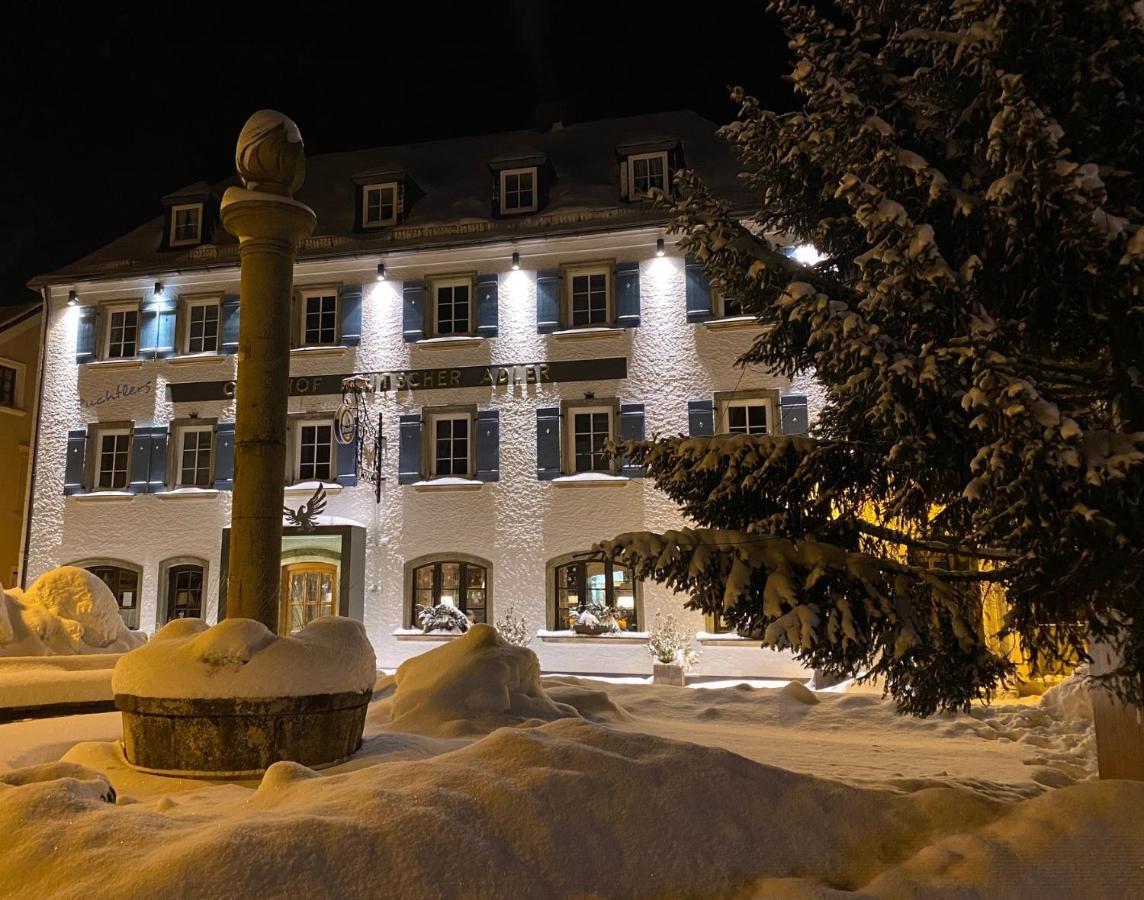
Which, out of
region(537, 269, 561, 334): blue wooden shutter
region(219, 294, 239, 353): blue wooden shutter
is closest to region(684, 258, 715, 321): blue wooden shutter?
region(537, 269, 561, 334): blue wooden shutter

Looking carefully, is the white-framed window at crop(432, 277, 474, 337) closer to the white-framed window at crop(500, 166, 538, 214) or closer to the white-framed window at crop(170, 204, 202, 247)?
the white-framed window at crop(500, 166, 538, 214)


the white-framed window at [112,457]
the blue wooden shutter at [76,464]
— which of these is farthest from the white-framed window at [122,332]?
the blue wooden shutter at [76,464]

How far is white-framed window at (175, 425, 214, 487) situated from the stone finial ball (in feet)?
39.4

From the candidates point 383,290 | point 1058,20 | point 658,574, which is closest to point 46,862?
point 658,574

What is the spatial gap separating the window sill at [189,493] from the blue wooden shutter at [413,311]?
472 cm

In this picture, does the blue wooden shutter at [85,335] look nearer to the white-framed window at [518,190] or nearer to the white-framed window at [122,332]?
the white-framed window at [122,332]

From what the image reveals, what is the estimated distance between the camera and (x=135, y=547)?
709 inches

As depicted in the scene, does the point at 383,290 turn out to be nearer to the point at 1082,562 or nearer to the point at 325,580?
the point at 325,580

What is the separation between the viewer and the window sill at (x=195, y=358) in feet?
60.2

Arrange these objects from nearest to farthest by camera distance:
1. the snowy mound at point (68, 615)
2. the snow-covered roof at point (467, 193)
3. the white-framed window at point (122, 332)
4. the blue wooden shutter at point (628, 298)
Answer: the snowy mound at point (68, 615) < the blue wooden shutter at point (628, 298) < the snow-covered roof at point (467, 193) < the white-framed window at point (122, 332)

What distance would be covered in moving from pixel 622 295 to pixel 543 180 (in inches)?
128

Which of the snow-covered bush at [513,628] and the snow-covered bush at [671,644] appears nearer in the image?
the snow-covered bush at [671,644]

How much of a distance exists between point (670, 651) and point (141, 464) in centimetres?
1083

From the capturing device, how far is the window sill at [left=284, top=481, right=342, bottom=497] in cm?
1745
